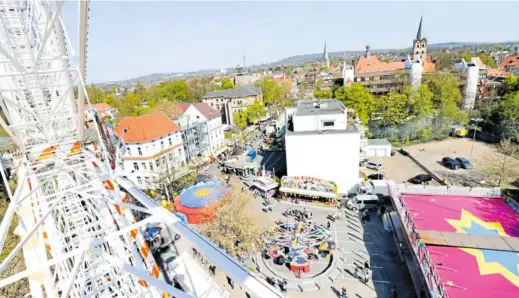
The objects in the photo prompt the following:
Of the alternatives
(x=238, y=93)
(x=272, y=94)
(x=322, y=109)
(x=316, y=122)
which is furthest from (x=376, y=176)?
(x=272, y=94)

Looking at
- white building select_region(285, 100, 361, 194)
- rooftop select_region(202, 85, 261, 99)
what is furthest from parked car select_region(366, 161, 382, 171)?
rooftop select_region(202, 85, 261, 99)

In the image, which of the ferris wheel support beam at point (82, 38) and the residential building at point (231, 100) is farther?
the residential building at point (231, 100)

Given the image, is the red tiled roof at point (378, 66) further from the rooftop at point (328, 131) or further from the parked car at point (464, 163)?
the rooftop at point (328, 131)

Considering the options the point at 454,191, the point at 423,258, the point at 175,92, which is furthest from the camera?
the point at 175,92

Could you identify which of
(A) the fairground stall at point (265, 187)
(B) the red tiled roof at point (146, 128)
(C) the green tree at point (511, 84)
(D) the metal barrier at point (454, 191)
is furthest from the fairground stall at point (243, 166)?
(C) the green tree at point (511, 84)

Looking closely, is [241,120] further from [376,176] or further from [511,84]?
[511,84]

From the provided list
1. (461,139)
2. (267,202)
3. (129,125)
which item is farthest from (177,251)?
(461,139)

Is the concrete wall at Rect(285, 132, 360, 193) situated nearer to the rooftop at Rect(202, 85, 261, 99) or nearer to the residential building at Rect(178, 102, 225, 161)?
the residential building at Rect(178, 102, 225, 161)
